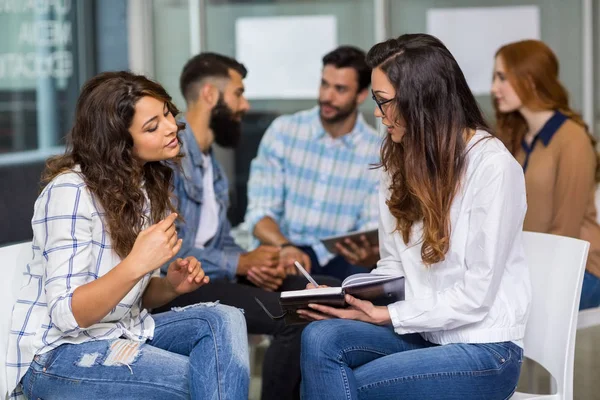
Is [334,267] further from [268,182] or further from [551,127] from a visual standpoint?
[551,127]

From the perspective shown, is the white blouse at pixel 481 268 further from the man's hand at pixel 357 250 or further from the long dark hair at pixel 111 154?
the man's hand at pixel 357 250

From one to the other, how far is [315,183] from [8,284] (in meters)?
1.70

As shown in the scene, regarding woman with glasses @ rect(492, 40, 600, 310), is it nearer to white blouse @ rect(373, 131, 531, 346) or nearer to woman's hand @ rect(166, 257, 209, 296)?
white blouse @ rect(373, 131, 531, 346)

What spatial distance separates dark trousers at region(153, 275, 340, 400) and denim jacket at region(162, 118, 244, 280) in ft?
0.26

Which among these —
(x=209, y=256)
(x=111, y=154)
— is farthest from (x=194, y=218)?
(x=111, y=154)

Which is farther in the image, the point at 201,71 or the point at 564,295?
the point at 201,71

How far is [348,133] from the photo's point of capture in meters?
3.85

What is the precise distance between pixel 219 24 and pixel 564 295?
129 inches

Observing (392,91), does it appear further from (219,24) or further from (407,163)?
(219,24)

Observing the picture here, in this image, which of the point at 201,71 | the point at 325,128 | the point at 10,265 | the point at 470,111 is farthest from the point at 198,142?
the point at 470,111

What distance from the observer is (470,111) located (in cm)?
230

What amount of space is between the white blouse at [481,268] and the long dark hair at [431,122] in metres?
0.04

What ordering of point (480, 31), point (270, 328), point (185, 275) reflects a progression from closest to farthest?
point (185, 275) → point (270, 328) → point (480, 31)

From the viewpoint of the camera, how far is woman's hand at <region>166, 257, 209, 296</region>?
7.78 ft
